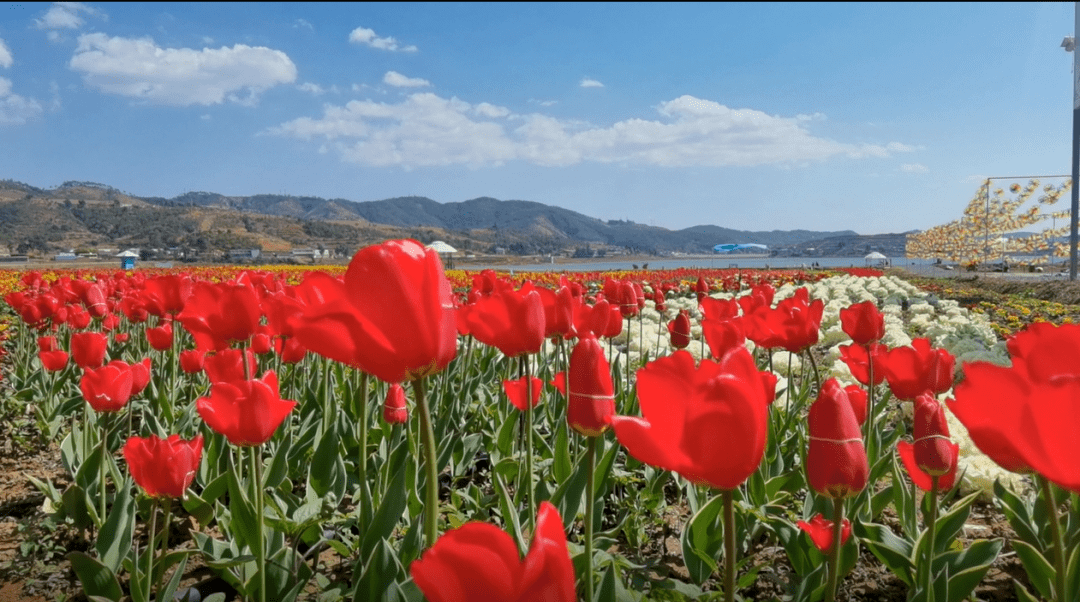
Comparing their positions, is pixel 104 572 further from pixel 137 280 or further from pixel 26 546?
pixel 137 280

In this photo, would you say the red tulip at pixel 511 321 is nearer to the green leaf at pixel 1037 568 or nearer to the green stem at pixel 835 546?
the green stem at pixel 835 546

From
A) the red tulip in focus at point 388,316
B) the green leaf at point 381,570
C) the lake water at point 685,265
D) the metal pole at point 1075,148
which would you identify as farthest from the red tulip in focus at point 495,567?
the lake water at point 685,265

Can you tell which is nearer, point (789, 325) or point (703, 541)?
point (703, 541)

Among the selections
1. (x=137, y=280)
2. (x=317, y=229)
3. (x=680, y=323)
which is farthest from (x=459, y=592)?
(x=317, y=229)

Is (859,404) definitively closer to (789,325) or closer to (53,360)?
(789,325)

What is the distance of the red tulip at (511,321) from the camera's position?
6.37ft

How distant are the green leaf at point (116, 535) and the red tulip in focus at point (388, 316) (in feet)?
4.74

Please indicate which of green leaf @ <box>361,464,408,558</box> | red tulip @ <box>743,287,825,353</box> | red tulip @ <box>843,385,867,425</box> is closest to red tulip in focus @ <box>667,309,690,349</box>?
red tulip @ <box>743,287,825,353</box>

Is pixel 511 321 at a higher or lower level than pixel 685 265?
higher

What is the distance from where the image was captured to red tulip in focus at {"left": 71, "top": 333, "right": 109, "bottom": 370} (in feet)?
9.24

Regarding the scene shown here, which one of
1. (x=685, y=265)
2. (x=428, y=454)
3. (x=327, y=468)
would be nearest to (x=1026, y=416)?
(x=428, y=454)

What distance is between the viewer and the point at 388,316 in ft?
3.79

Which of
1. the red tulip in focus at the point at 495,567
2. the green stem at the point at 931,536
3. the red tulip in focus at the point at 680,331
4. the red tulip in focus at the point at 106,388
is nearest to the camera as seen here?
the red tulip in focus at the point at 495,567

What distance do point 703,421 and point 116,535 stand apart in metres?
2.00
